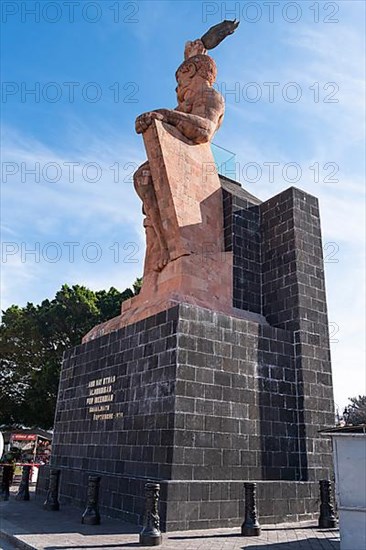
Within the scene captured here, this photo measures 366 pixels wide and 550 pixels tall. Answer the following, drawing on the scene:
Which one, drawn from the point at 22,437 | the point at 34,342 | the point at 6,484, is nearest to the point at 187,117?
the point at 6,484

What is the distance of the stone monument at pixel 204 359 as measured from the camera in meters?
8.32

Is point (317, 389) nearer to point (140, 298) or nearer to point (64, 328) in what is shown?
point (140, 298)

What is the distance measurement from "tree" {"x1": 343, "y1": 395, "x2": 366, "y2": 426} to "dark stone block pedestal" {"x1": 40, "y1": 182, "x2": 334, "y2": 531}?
1403 millimetres

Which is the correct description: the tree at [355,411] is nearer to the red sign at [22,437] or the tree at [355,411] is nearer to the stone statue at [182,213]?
the stone statue at [182,213]

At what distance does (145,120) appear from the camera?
35.9 ft

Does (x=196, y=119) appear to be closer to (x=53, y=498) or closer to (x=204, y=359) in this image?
(x=204, y=359)

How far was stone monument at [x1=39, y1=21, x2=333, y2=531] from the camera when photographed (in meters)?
8.32

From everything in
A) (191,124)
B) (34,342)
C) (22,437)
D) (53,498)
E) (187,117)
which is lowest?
(53,498)

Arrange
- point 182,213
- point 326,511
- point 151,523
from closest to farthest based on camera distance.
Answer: point 151,523
point 326,511
point 182,213

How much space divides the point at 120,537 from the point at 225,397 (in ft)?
10.4

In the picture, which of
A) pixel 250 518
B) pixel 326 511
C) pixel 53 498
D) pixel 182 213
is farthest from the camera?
pixel 182 213

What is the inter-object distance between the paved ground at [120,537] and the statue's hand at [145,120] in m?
8.15

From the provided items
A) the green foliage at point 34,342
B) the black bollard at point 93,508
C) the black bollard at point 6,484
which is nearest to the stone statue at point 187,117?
the black bollard at point 93,508

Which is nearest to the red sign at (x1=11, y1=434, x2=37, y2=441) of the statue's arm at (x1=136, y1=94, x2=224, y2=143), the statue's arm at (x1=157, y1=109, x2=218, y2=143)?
the statue's arm at (x1=136, y1=94, x2=224, y2=143)
